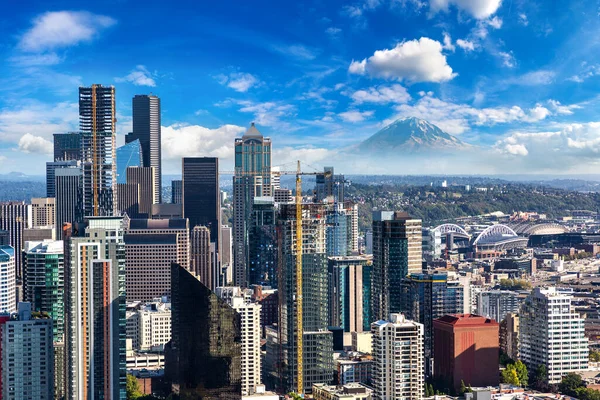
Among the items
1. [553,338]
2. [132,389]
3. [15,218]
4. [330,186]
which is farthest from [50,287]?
[15,218]

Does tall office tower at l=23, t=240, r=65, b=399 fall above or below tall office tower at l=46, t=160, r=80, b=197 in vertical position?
below

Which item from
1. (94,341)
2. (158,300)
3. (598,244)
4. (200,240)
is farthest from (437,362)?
(598,244)

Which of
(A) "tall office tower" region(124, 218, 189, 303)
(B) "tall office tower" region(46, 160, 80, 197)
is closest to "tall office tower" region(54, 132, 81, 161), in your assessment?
(B) "tall office tower" region(46, 160, 80, 197)

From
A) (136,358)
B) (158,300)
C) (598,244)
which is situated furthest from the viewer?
(598,244)

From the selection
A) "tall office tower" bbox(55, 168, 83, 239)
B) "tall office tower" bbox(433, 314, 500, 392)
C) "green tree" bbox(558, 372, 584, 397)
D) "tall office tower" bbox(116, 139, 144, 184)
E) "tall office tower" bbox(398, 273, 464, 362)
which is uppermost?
"tall office tower" bbox(116, 139, 144, 184)

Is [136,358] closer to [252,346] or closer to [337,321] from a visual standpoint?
[252,346]

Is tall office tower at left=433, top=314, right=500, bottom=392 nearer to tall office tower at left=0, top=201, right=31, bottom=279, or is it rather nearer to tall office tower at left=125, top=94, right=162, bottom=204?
tall office tower at left=0, top=201, right=31, bottom=279

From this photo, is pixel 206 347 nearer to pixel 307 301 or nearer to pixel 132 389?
pixel 132 389
